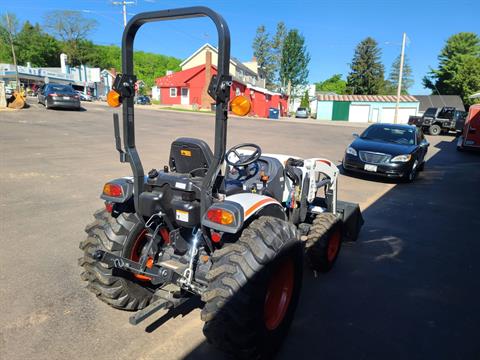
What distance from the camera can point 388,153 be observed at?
9453mm

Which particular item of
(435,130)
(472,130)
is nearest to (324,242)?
(472,130)

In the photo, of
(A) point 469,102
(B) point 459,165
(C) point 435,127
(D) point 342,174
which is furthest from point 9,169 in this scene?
(A) point 469,102

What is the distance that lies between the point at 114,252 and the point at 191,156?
3.41 feet

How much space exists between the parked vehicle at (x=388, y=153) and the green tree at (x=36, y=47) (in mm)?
83181

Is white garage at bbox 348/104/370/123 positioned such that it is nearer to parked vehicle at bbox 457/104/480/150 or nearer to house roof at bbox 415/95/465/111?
house roof at bbox 415/95/465/111

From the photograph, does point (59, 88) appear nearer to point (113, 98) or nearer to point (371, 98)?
point (113, 98)

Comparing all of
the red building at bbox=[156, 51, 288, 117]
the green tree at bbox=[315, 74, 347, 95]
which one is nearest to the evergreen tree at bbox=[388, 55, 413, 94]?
the green tree at bbox=[315, 74, 347, 95]

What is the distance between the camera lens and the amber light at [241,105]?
92.6 inches

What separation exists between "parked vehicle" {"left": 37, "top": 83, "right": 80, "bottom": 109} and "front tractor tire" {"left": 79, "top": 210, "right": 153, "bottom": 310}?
855 inches

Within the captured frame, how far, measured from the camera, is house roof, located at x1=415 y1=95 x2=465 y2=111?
176ft

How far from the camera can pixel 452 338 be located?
9.98 feet

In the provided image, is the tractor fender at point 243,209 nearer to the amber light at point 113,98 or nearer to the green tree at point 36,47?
the amber light at point 113,98

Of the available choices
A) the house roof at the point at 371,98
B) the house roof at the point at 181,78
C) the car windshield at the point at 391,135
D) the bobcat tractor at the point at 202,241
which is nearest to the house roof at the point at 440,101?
the house roof at the point at 371,98

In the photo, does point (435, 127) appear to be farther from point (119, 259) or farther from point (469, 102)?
point (469, 102)
